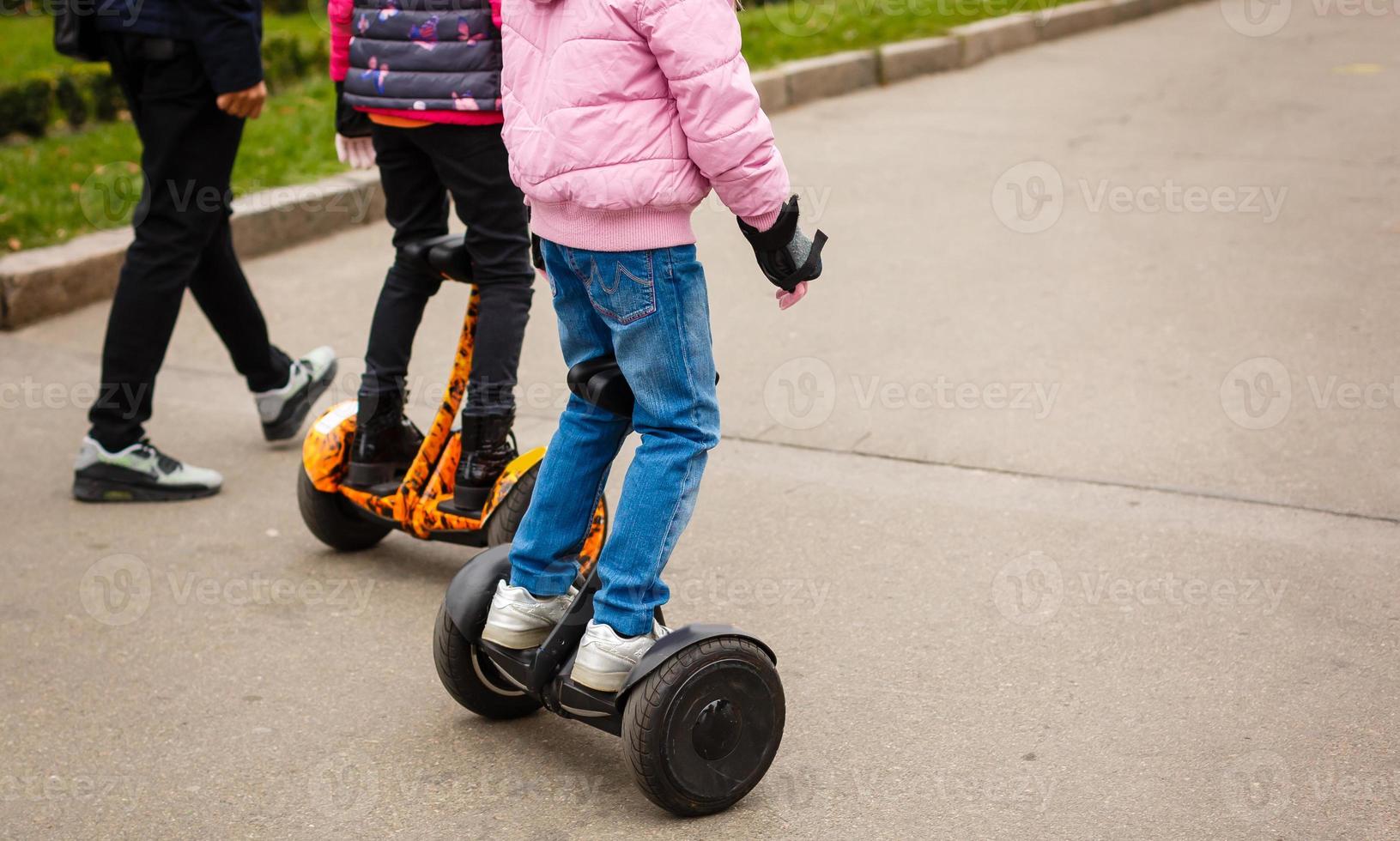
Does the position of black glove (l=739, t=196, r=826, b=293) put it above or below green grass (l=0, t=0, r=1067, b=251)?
above

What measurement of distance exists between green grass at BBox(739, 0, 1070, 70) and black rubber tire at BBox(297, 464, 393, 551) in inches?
239

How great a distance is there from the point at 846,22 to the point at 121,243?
6.24 meters

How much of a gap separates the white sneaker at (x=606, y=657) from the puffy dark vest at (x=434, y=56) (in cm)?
136

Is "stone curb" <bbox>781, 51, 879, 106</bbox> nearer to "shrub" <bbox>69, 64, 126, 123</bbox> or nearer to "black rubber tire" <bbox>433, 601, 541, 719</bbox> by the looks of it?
"shrub" <bbox>69, 64, 126, 123</bbox>

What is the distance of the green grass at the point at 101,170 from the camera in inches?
268

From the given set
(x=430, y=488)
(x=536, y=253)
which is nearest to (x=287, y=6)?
(x=430, y=488)

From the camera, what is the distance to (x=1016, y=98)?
31.0 feet

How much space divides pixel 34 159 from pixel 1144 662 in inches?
270

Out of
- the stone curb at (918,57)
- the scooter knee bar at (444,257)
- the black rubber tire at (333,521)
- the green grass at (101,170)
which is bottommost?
the stone curb at (918,57)

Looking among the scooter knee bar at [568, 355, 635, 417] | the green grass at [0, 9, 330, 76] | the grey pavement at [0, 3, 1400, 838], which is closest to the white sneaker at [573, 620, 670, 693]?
the grey pavement at [0, 3, 1400, 838]

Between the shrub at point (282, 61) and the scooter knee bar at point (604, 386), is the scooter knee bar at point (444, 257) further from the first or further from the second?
the shrub at point (282, 61)

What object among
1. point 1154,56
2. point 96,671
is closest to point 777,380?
point 96,671

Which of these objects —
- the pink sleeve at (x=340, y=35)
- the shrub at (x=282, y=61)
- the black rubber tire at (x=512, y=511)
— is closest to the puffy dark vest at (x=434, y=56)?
the pink sleeve at (x=340, y=35)

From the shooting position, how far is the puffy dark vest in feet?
11.6
